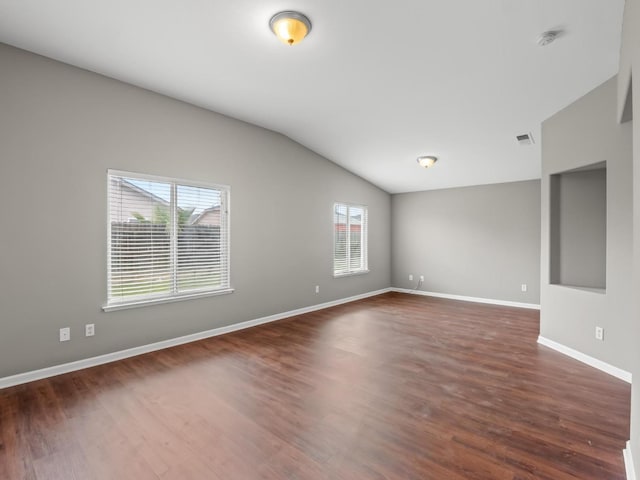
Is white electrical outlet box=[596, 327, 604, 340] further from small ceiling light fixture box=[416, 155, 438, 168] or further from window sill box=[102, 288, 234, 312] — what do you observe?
window sill box=[102, 288, 234, 312]

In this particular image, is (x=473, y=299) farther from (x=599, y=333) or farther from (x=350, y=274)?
(x=599, y=333)

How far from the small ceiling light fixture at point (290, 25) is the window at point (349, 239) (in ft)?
12.7

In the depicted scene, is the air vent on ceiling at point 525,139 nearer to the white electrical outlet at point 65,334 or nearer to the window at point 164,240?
the window at point 164,240

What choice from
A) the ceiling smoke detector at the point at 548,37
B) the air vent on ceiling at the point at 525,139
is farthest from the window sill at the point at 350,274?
the ceiling smoke detector at the point at 548,37

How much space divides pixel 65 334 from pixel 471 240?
6.91 metres

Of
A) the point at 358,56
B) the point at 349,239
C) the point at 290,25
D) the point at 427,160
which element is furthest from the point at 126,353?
the point at 427,160

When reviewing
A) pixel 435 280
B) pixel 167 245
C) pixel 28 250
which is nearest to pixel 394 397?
pixel 167 245

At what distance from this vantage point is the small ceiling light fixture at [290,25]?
246 centimetres

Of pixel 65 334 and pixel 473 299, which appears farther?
pixel 473 299

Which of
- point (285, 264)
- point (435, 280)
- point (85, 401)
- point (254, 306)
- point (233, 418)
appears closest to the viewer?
point (233, 418)

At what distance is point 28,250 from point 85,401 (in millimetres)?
1505

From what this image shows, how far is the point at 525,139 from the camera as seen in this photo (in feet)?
14.6

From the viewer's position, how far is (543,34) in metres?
2.54

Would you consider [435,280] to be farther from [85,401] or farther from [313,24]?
[85,401]
